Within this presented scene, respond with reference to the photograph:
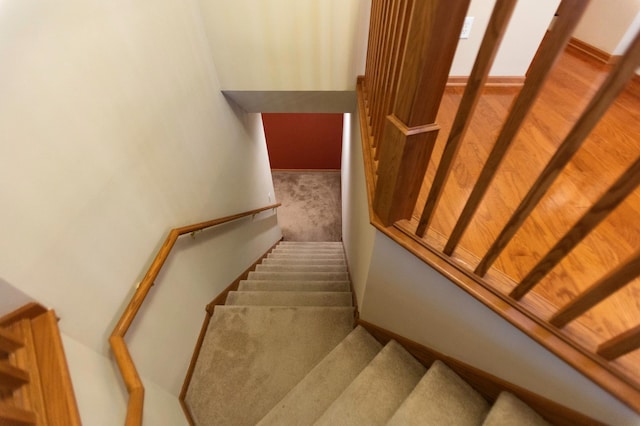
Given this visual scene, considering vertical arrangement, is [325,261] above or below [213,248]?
below

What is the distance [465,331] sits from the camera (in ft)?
3.92

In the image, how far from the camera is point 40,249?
81 centimetres

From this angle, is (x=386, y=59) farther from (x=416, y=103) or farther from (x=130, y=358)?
(x=130, y=358)

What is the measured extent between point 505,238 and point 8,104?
1.33 metres

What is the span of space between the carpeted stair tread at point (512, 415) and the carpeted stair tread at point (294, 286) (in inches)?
61.6

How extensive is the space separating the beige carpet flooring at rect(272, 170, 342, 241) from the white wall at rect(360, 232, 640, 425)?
3572 millimetres

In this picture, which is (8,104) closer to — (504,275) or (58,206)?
(58,206)

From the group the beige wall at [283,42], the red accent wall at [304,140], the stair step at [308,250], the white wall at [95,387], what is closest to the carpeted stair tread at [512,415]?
the white wall at [95,387]

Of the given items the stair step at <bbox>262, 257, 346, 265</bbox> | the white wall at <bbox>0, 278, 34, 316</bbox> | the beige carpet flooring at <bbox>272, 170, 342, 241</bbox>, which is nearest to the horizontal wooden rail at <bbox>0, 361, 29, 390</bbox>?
the white wall at <bbox>0, 278, 34, 316</bbox>

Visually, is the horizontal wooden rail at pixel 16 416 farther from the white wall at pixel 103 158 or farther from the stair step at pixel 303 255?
the stair step at pixel 303 255

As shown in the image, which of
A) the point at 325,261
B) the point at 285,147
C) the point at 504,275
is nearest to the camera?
the point at 504,275

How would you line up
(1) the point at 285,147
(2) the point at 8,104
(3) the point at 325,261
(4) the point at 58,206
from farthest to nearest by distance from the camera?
(1) the point at 285,147
(3) the point at 325,261
(4) the point at 58,206
(2) the point at 8,104

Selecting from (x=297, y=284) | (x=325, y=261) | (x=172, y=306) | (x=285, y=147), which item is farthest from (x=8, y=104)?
(x=285, y=147)

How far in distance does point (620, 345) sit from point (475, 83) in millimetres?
761
